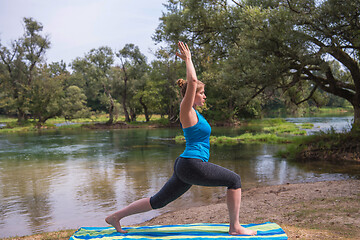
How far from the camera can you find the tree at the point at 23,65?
48.7 m

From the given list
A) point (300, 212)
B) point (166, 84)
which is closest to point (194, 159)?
point (300, 212)

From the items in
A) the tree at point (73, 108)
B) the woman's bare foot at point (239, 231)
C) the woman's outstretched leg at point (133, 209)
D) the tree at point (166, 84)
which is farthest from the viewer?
the tree at point (73, 108)

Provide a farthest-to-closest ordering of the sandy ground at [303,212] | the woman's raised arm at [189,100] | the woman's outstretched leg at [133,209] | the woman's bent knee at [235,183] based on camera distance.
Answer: the sandy ground at [303,212]
the woman's outstretched leg at [133,209]
the woman's bent knee at [235,183]
the woman's raised arm at [189,100]

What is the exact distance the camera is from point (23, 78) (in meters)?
50.6

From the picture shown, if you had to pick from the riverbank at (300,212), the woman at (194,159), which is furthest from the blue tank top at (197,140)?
the riverbank at (300,212)

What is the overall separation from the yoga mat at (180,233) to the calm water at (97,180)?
2883 millimetres

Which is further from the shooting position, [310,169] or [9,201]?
[310,169]

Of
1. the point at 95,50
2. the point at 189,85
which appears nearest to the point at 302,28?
the point at 189,85

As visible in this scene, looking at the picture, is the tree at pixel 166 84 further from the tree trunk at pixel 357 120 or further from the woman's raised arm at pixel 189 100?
Answer: the woman's raised arm at pixel 189 100

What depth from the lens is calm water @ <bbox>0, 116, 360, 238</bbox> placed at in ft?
25.2

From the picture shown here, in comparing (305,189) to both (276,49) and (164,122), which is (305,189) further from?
(164,122)

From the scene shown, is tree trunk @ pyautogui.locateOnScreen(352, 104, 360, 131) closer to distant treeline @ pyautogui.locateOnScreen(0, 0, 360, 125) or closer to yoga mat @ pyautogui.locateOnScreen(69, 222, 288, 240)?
distant treeline @ pyautogui.locateOnScreen(0, 0, 360, 125)

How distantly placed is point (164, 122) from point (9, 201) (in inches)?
1473

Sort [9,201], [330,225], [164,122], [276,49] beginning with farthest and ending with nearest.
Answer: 1. [164,122]
2. [276,49]
3. [9,201]
4. [330,225]
